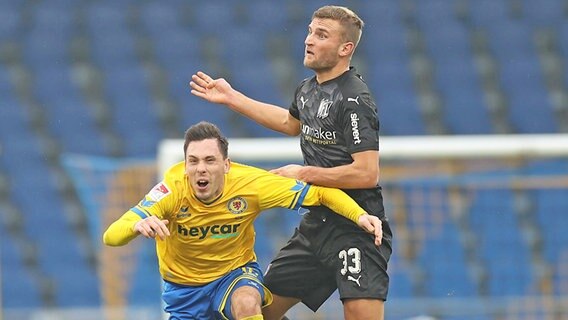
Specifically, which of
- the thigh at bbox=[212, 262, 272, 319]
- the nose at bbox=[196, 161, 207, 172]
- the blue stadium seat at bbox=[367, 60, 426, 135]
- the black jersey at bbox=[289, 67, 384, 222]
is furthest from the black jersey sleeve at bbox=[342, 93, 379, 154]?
the blue stadium seat at bbox=[367, 60, 426, 135]

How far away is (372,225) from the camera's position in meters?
6.13

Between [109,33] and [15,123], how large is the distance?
185 cm

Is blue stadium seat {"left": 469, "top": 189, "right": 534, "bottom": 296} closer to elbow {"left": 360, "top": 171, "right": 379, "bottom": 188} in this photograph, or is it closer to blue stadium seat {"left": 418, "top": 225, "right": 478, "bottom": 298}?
blue stadium seat {"left": 418, "top": 225, "right": 478, "bottom": 298}

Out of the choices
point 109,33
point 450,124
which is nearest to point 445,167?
point 450,124

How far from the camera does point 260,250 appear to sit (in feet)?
33.6

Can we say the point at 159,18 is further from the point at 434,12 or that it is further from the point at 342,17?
the point at 342,17

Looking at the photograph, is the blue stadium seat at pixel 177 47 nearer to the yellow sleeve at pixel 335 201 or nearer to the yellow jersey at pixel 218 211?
the yellow jersey at pixel 218 211

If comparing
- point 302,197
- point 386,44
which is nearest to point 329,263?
point 302,197

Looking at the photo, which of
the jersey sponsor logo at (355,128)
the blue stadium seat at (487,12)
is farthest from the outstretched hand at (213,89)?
the blue stadium seat at (487,12)

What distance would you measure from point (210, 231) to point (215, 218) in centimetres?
7

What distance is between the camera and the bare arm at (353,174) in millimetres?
6277

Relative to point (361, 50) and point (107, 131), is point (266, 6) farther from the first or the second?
point (107, 131)

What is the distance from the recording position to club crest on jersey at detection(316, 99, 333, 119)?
251 inches

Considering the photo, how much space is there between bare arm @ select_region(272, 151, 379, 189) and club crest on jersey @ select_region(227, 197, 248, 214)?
35 cm
